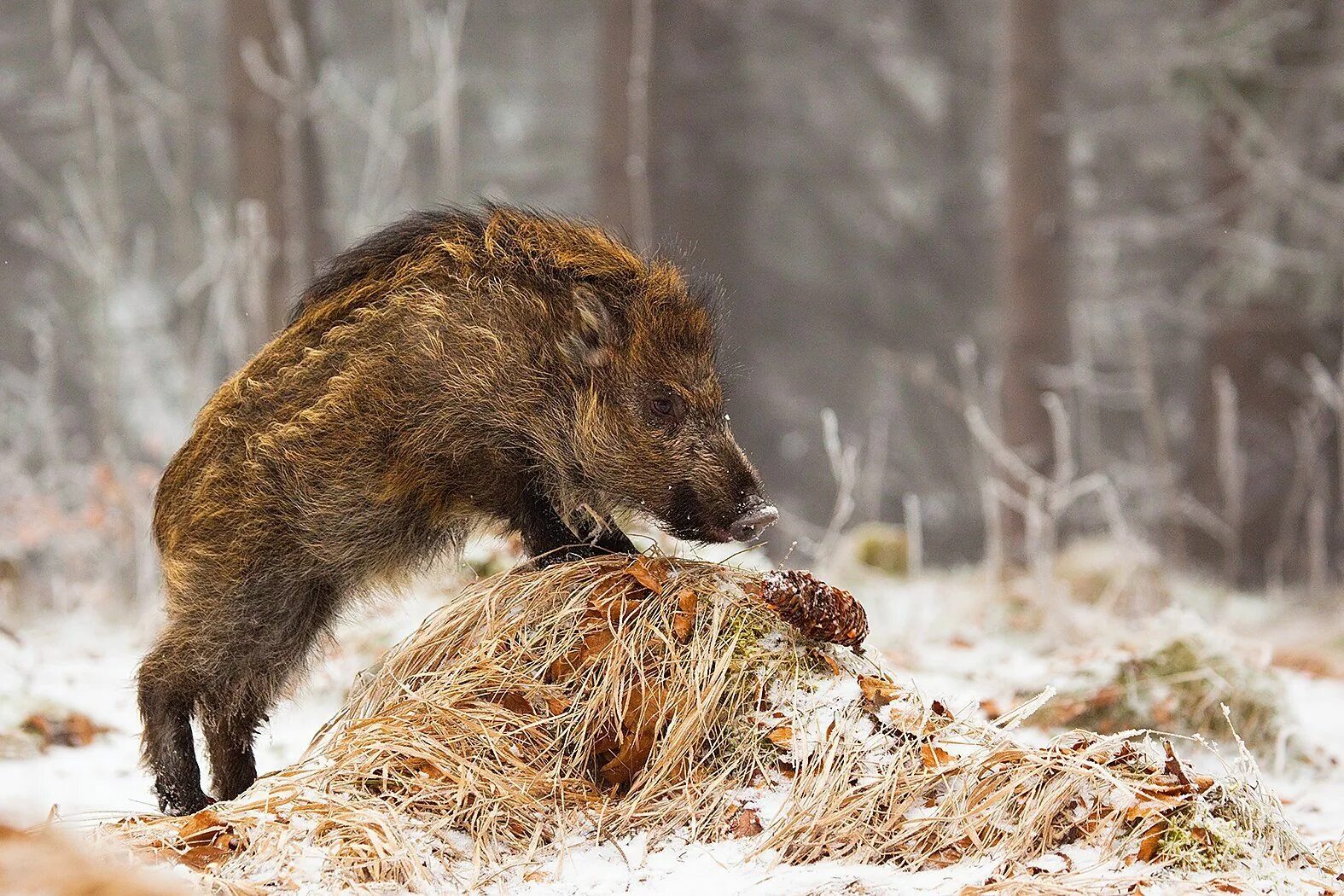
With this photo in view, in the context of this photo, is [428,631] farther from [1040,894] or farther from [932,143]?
[932,143]

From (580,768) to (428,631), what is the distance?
1.99ft

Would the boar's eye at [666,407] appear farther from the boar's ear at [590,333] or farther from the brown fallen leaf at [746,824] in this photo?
the brown fallen leaf at [746,824]

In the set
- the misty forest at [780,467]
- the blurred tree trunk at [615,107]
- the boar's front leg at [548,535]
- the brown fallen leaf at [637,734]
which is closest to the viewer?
the misty forest at [780,467]

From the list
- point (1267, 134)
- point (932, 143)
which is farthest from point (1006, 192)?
point (932, 143)

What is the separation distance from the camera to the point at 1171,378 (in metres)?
19.9

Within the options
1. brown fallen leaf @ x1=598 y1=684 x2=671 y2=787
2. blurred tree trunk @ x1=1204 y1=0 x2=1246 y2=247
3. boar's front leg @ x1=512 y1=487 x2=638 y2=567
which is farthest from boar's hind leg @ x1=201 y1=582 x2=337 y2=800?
blurred tree trunk @ x1=1204 y1=0 x2=1246 y2=247

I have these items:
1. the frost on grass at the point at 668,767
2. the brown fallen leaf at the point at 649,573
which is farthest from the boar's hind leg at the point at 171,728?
the brown fallen leaf at the point at 649,573

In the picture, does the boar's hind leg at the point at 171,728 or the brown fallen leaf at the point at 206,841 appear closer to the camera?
the brown fallen leaf at the point at 206,841

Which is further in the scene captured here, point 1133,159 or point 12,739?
point 1133,159

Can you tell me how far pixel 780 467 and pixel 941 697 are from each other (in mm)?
15061

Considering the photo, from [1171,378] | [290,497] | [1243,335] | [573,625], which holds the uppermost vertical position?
[290,497]

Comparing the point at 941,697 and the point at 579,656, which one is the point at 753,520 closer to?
the point at 579,656

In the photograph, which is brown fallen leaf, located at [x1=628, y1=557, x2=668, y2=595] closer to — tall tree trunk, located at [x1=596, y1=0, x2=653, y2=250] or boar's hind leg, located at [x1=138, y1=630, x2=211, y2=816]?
boar's hind leg, located at [x1=138, y1=630, x2=211, y2=816]

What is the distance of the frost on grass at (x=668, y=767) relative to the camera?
9.00 ft
